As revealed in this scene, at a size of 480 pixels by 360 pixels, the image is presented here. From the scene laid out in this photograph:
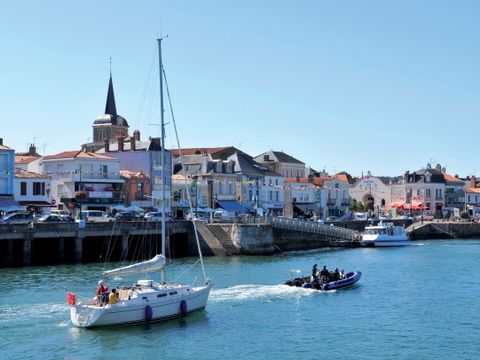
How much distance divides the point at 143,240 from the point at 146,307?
3507 cm

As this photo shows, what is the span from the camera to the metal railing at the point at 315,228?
84.5 m

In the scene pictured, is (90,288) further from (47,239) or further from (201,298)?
(47,239)

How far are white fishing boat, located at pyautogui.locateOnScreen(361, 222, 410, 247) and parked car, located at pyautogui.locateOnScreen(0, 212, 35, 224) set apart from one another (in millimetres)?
38906

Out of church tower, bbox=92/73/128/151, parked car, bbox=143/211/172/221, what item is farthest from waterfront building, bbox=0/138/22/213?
church tower, bbox=92/73/128/151

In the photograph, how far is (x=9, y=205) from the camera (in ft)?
246

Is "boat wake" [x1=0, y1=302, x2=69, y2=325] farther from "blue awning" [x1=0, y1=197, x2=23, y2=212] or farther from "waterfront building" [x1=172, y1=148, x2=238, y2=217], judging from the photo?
"waterfront building" [x1=172, y1=148, x2=238, y2=217]

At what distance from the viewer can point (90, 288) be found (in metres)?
50.3

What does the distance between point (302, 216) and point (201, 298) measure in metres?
81.9

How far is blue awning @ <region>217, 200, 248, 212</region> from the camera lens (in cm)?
10588

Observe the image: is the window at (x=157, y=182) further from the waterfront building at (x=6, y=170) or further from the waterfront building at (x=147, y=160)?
the waterfront building at (x=6, y=170)

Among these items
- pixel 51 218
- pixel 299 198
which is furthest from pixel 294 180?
pixel 51 218

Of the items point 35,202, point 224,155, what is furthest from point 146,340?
point 224,155

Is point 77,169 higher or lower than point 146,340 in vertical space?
higher

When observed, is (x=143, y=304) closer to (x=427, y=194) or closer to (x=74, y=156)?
(x=74, y=156)
